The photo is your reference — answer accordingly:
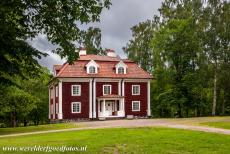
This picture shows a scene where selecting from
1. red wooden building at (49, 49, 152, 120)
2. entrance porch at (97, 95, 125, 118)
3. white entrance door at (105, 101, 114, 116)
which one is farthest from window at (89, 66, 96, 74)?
white entrance door at (105, 101, 114, 116)

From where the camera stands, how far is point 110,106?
53.8 m

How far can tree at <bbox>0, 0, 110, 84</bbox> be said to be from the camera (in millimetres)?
12641

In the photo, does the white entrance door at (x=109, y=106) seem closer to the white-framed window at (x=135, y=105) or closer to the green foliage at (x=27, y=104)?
the white-framed window at (x=135, y=105)

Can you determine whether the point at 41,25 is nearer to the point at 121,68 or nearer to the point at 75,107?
the point at 75,107

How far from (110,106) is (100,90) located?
250 centimetres

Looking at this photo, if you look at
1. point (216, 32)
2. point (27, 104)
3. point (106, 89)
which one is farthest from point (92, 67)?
point (216, 32)

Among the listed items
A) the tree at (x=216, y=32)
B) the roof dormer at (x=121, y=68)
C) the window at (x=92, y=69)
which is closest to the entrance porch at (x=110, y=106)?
the window at (x=92, y=69)

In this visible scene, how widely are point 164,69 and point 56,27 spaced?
43707mm

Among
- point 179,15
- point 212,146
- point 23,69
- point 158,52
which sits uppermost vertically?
point 179,15

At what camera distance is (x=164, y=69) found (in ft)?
184

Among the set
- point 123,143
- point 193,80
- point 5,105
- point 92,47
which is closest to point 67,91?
point 5,105

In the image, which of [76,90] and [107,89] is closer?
[76,90]

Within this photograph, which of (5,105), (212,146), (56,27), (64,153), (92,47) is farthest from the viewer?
(92,47)

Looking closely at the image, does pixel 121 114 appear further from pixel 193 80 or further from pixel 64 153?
pixel 64 153
